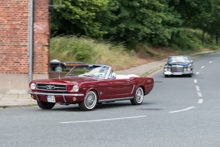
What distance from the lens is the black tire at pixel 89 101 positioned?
10.7 metres

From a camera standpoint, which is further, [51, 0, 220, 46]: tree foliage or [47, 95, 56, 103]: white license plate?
[51, 0, 220, 46]: tree foliage

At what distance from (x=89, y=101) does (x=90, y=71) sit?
139cm

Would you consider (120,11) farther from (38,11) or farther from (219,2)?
(219,2)

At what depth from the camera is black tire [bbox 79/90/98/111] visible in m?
10.7

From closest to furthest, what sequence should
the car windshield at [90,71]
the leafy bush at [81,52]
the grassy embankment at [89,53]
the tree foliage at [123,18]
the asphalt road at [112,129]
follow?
the asphalt road at [112,129]
the car windshield at [90,71]
the leafy bush at [81,52]
the grassy embankment at [89,53]
the tree foliage at [123,18]

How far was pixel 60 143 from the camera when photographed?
244 inches

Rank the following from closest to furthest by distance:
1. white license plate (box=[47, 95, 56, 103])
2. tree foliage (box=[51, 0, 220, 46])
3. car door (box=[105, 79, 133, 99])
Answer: white license plate (box=[47, 95, 56, 103]) < car door (box=[105, 79, 133, 99]) < tree foliage (box=[51, 0, 220, 46])

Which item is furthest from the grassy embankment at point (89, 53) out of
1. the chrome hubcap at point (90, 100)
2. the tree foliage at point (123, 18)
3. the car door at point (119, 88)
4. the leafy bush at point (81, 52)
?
the chrome hubcap at point (90, 100)

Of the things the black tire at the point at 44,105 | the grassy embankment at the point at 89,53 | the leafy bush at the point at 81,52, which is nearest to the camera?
the black tire at the point at 44,105

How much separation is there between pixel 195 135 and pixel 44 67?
9886 millimetres

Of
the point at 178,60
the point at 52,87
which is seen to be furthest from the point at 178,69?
the point at 52,87

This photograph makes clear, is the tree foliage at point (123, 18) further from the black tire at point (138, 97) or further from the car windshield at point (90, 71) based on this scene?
the car windshield at point (90, 71)

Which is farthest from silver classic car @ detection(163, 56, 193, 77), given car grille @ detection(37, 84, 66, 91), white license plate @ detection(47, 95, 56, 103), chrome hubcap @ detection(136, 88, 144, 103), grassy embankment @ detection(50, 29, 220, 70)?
white license plate @ detection(47, 95, 56, 103)

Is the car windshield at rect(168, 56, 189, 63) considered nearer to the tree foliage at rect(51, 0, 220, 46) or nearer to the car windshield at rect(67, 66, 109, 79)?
the tree foliage at rect(51, 0, 220, 46)
